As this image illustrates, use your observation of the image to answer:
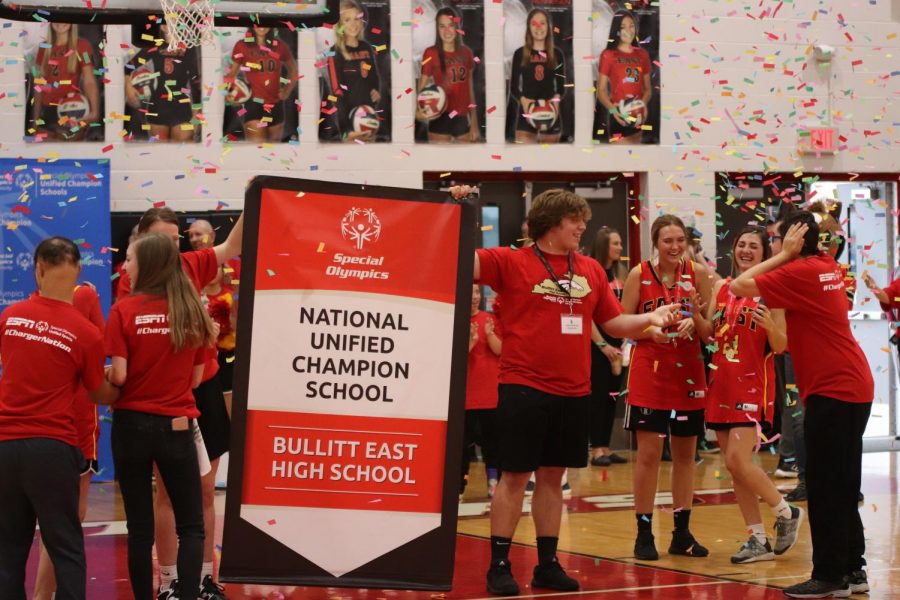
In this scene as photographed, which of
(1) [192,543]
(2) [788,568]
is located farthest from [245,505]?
(2) [788,568]

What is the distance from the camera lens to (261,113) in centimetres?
1030

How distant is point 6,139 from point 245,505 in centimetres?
609

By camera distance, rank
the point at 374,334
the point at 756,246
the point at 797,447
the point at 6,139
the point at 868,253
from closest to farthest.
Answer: the point at 374,334 < the point at 756,246 < the point at 797,447 < the point at 6,139 < the point at 868,253

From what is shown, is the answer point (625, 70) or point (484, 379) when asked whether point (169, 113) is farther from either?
point (625, 70)

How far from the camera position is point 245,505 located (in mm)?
4816

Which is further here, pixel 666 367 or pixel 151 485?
pixel 666 367

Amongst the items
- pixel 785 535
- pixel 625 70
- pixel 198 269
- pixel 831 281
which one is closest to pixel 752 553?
pixel 785 535

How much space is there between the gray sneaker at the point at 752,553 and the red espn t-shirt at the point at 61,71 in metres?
6.52

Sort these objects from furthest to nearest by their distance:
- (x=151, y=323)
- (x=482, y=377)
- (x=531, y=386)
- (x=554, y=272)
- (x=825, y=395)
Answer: (x=482, y=377) < (x=554, y=272) < (x=531, y=386) < (x=825, y=395) < (x=151, y=323)

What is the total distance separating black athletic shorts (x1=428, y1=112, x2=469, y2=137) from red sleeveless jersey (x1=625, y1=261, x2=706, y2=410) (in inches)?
182

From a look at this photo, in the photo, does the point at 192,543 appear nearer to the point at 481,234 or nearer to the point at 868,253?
the point at 481,234

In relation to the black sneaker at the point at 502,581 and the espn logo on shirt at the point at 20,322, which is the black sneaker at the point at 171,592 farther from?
the black sneaker at the point at 502,581

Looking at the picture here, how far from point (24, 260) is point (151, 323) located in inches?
211

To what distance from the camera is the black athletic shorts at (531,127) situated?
35.9ft
